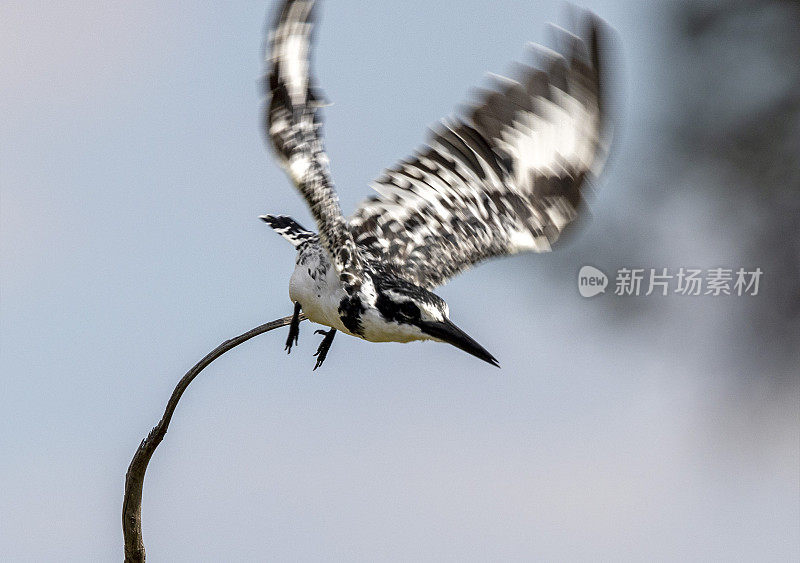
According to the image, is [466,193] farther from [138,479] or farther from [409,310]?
[138,479]

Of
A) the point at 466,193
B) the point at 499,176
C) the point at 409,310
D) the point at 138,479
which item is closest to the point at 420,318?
the point at 409,310

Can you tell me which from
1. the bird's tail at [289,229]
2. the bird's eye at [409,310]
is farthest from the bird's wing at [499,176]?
the bird's eye at [409,310]

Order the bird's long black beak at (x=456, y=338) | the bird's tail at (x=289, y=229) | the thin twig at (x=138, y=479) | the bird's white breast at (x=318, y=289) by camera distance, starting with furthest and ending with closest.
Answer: the bird's tail at (x=289, y=229) → the bird's white breast at (x=318, y=289) → the bird's long black beak at (x=456, y=338) → the thin twig at (x=138, y=479)

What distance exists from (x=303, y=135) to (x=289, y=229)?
1.36 m

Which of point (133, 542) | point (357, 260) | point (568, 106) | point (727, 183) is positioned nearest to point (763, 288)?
point (727, 183)

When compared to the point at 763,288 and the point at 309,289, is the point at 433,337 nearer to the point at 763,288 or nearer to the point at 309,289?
the point at 309,289

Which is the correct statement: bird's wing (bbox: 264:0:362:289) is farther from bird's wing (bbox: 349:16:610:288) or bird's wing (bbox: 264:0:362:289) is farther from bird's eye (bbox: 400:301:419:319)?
bird's wing (bbox: 349:16:610:288)

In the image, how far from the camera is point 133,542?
4914mm

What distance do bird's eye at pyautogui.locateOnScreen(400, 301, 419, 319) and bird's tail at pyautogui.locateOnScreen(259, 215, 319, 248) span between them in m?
1.24

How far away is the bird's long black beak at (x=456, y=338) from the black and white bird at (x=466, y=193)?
0.73 ft

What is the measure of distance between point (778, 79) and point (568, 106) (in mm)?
12750

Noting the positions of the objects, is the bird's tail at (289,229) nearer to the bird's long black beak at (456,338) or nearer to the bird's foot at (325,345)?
the bird's foot at (325,345)

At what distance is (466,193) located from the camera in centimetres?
711

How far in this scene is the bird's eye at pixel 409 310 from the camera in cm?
547
